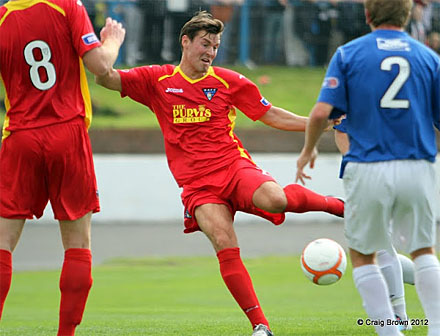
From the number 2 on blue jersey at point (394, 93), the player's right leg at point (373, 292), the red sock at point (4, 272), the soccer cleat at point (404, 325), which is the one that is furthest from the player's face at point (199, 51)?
the soccer cleat at point (404, 325)

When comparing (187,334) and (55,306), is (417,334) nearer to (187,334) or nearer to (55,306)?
(187,334)

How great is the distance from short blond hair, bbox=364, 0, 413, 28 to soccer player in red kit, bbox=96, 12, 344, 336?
1.74 meters

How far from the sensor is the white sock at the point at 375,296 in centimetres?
511

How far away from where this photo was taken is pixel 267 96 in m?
21.3

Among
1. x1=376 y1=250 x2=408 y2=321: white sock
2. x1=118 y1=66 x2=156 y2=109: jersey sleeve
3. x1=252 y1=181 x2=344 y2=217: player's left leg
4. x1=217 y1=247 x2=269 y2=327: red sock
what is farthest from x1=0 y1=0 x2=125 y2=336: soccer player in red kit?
x1=376 y1=250 x2=408 y2=321: white sock

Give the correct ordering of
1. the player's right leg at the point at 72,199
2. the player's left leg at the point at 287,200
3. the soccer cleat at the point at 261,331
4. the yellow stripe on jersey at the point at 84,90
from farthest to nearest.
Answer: the player's left leg at the point at 287,200 < the soccer cleat at the point at 261,331 < the yellow stripe on jersey at the point at 84,90 < the player's right leg at the point at 72,199

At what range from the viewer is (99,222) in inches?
715

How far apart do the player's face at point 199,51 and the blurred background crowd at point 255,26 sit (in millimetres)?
13489

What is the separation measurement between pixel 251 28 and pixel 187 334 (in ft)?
50.1

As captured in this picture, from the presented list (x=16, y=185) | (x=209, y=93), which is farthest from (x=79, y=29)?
(x=209, y=93)

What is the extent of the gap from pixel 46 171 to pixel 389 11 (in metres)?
2.44

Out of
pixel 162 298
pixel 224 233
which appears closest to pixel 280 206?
pixel 224 233

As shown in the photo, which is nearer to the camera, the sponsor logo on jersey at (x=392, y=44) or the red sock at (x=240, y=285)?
the sponsor logo on jersey at (x=392, y=44)

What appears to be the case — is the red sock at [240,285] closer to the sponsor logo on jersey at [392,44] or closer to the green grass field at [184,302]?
the green grass field at [184,302]
